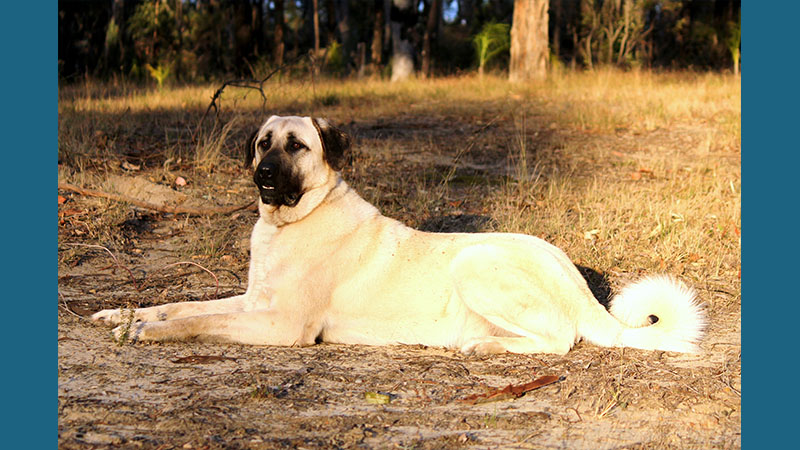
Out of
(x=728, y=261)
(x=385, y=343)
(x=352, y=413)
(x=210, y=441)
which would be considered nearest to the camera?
(x=210, y=441)

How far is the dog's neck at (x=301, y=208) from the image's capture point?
14.7 ft

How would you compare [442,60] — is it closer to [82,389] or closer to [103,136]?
[103,136]

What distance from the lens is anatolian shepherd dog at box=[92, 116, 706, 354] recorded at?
420 centimetres

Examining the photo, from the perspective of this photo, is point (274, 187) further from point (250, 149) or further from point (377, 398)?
point (377, 398)

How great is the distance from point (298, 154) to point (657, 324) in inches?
90.1

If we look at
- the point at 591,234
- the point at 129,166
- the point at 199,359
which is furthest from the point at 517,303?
the point at 129,166

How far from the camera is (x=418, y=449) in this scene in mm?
2920

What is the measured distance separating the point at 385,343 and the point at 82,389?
1.66 metres

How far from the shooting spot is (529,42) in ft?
52.5

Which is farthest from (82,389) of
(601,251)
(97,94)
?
(97,94)

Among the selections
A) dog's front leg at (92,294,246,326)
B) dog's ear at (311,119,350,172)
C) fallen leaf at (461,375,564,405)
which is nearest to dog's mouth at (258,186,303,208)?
dog's ear at (311,119,350,172)

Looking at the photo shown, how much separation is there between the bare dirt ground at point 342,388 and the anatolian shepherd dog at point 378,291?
0.10 m

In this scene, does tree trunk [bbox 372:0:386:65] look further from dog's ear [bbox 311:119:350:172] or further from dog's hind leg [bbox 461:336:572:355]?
dog's hind leg [bbox 461:336:572:355]

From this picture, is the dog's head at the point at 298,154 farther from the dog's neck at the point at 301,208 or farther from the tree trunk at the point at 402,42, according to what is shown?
the tree trunk at the point at 402,42
